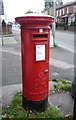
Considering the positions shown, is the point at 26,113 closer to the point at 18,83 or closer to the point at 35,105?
the point at 35,105

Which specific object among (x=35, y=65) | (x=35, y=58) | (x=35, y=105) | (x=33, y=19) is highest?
(x=33, y=19)

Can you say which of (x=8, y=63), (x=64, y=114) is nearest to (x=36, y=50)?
(x=64, y=114)

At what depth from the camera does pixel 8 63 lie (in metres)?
6.23

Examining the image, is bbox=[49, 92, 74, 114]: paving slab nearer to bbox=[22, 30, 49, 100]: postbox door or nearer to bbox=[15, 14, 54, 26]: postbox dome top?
bbox=[22, 30, 49, 100]: postbox door

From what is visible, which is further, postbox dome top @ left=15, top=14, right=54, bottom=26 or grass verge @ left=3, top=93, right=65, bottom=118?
grass verge @ left=3, top=93, right=65, bottom=118

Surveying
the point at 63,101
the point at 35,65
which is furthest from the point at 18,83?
the point at 35,65

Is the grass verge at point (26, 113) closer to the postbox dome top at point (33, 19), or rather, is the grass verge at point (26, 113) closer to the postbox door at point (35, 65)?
the postbox door at point (35, 65)

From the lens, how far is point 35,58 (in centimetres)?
254

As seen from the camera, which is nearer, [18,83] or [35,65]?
[35,65]

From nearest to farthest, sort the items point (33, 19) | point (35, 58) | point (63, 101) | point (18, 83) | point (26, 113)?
point (33, 19), point (35, 58), point (26, 113), point (63, 101), point (18, 83)

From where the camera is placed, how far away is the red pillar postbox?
240cm

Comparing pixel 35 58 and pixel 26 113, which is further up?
pixel 35 58

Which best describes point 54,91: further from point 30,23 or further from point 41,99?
point 30,23

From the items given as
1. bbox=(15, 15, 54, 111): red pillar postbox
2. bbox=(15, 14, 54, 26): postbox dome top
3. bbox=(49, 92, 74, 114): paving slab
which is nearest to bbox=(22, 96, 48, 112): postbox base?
bbox=(15, 15, 54, 111): red pillar postbox
